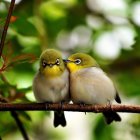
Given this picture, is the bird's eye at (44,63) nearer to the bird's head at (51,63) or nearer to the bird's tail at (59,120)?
the bird's head at (51,63)

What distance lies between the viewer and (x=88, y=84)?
7.79 ft

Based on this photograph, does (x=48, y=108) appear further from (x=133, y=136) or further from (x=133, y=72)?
(x=133, y=72)

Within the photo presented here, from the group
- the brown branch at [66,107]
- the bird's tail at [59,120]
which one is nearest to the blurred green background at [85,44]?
the bird's tail at [59,120]

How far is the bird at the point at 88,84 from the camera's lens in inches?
89.3

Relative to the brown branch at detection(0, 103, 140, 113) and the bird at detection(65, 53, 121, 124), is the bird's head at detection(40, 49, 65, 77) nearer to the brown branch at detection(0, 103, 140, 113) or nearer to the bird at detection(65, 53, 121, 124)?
the bird at detection(65, 53, 121, 124)

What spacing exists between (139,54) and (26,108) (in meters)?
1.92

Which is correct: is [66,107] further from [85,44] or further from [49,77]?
[85,44]

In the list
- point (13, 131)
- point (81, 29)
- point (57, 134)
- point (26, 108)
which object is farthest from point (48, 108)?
point (57, 134)

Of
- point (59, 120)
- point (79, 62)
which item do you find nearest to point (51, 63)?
point (79, 62)

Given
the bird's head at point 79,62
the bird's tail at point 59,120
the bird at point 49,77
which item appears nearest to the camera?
the bird at point 49,77

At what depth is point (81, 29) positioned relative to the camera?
3891 mm

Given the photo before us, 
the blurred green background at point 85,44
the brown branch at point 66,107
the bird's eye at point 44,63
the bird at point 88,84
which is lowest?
the blurred green background at point 85,44

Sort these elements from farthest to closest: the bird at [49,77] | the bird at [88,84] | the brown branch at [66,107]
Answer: the bird at [49,77]
the bird at [88,84]
the brown branch at [66,107]

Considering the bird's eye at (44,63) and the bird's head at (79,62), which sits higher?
the bird's eye at (44,63)
